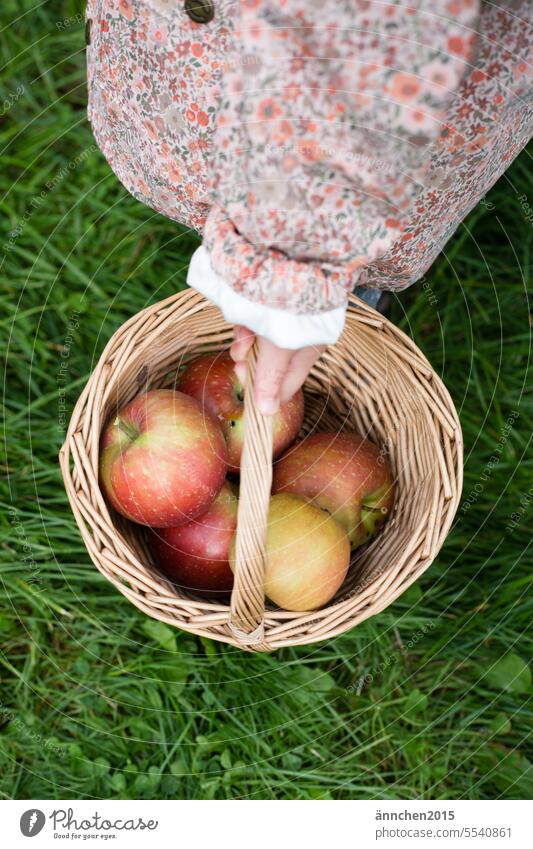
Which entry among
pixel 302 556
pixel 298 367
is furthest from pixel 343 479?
pixel 298 367

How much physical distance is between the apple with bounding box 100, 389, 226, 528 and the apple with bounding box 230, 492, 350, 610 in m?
0.08

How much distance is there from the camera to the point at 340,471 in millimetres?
818

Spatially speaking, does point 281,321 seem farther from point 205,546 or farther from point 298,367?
point 205,546

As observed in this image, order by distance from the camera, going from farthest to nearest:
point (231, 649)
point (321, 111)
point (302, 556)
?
point (231, 649) → point (302, 556) → point (321, 111)

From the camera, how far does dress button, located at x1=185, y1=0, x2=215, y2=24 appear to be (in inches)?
20.5

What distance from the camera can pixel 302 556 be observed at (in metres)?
0.73

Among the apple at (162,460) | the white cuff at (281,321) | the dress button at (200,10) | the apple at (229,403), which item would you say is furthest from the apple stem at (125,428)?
the dress button at (200,10)

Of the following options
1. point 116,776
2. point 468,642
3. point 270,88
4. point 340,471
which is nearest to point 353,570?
point 340,471

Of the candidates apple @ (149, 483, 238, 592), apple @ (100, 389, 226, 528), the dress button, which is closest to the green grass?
apple @ (149, 483, 238, 592)

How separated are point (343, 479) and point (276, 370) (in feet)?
0.84

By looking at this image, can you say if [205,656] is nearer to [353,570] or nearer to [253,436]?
[353,570]

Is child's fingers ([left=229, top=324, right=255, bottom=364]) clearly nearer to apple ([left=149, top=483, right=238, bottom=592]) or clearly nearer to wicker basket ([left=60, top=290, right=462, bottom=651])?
wicker basket ([left=60, top=290, right=462, bottom=651])

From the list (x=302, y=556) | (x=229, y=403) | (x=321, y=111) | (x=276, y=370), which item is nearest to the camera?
(x=321, y=111)
